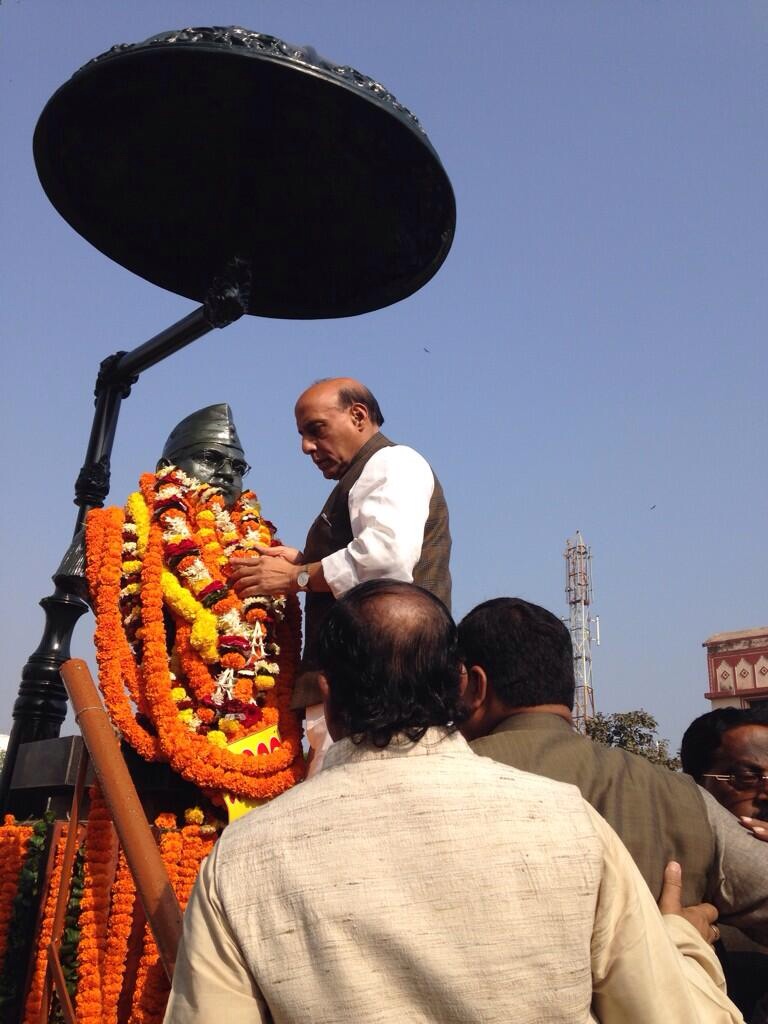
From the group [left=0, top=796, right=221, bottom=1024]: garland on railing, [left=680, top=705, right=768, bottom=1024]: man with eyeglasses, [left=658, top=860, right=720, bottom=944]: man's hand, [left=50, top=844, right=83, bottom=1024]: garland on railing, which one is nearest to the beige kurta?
[left=658, top=860, right=720, bottom=944]: man's hand

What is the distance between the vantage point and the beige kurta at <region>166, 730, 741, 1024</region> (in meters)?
1.34

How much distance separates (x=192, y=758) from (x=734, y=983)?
5.31 feet

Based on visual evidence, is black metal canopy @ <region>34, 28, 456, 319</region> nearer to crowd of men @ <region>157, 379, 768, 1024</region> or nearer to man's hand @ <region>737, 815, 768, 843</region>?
crowd of men @ <region>157, 379, 768, 1024</region>

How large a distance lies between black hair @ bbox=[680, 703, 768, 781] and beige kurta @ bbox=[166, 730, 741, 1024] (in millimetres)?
1123

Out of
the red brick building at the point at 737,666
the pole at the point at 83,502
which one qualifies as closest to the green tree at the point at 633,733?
the red brick building at the point at 737,666

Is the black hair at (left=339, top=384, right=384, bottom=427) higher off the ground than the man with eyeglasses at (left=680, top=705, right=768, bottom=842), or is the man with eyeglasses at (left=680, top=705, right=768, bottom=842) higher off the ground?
the black hair at (left=339, top=384, right=384, bottom=427)

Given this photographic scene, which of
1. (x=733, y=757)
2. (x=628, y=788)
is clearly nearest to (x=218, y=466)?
(x=733, y=757)

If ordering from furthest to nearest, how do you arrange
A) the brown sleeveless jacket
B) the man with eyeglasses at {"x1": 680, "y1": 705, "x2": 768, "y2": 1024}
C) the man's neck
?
the brown sleeveless jacket → the man with eyeglasses at {"x1": 680, "y1": 705, "x2": 768, "y2": 1024} → the man's neck

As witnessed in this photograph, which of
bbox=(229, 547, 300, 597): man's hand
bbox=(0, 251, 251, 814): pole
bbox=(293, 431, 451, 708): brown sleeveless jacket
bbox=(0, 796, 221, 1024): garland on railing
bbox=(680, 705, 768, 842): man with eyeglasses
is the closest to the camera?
bbox=(680, 705, 768, 842): man with eyeglasses

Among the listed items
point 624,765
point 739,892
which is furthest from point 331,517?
point 739,892

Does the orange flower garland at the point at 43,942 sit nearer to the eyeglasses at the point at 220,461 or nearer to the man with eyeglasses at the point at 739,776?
the eyeglasses at the point at 220,461

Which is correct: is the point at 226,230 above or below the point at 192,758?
above

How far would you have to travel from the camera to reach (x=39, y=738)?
12.1ft

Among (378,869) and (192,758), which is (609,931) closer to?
(378,869)
